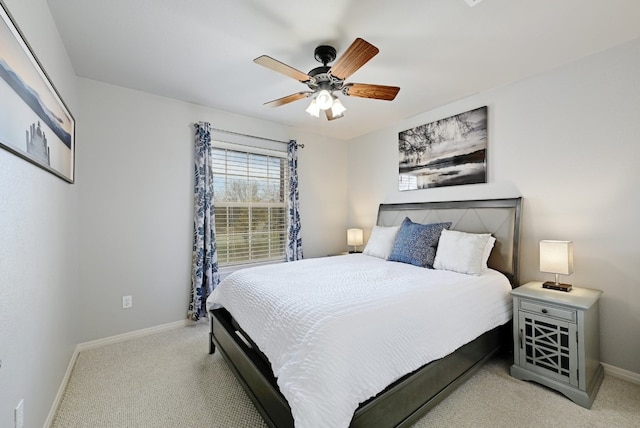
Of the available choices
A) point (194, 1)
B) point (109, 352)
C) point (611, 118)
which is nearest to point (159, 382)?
point (109, 352)

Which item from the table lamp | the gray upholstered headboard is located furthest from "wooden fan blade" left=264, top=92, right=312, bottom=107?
the table lamp

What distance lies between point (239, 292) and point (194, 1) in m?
1.99

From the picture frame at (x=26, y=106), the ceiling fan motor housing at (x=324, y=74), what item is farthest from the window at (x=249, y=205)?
the ceiling fan motor housing at (x=324, y=74)

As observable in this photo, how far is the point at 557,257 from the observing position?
2131 mm

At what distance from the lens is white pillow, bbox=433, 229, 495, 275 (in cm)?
239

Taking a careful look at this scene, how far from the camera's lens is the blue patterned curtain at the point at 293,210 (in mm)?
3902

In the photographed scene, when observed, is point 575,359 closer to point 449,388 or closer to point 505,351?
point 505,351

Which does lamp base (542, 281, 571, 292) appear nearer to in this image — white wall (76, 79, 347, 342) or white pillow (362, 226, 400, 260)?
white pillow (362, 226, 400, 260)

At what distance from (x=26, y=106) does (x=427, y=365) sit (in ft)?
8.52

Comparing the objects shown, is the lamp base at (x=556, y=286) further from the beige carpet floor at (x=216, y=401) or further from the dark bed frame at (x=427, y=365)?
the beige carpet floor at (x=216, y=401)

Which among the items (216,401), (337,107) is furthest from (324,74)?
(216,401)

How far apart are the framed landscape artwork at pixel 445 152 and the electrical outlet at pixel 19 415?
3.76 metres

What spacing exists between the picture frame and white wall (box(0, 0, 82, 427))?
3.1 inches

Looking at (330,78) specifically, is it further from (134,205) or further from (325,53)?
(134,205)
